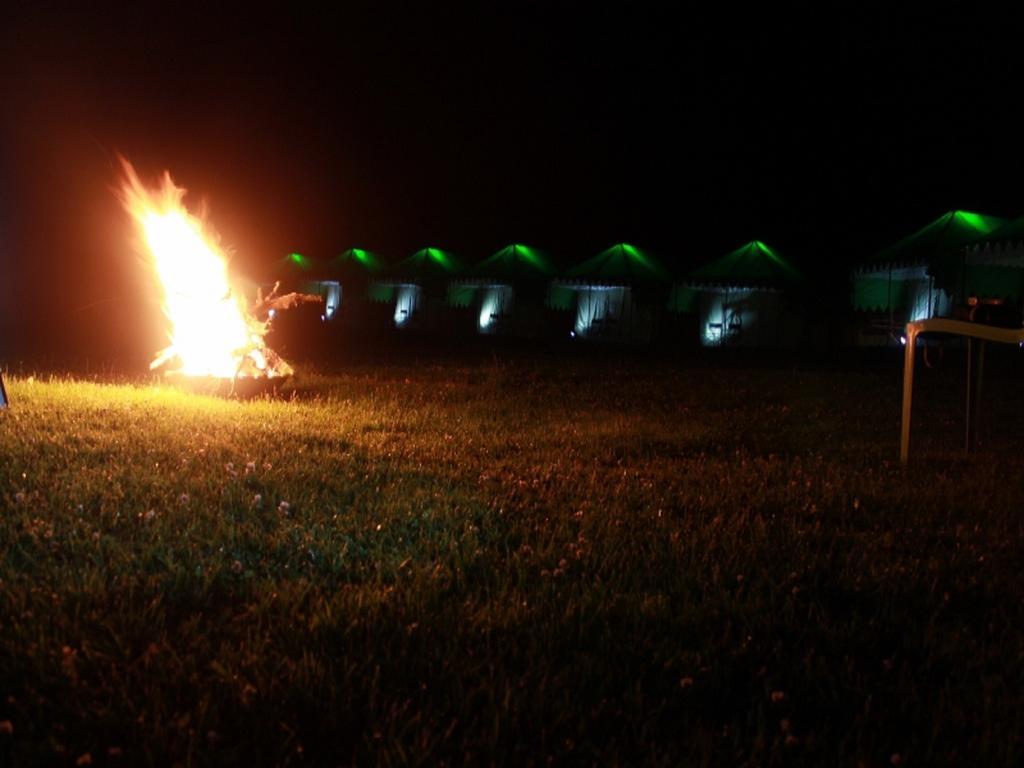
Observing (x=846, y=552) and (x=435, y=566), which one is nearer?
(x=435, y=566)

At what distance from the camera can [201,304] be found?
364 inches

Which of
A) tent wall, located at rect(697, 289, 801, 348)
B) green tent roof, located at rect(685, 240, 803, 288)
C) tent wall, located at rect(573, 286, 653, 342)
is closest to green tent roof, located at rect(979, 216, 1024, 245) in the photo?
green tent roof, located at rect(685, 240, 803, 288)

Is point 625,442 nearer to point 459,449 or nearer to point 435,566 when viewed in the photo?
point 459,449

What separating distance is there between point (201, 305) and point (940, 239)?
752 inches

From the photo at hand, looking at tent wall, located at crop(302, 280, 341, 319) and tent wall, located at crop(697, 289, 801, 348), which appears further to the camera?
tent wall, located at crop(302, 280, 341, 319)

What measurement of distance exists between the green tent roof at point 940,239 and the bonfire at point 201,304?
17.5m

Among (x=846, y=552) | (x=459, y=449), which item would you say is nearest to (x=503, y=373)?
(x=459, y=449)

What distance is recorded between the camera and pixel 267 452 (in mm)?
5781

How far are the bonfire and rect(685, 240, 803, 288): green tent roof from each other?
60.7 feet

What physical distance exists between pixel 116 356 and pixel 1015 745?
13.4 m

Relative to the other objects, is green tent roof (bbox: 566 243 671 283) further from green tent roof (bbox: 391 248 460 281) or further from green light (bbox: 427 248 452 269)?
green light (bbox: 427 248 452 269)

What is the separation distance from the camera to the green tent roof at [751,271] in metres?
25.3

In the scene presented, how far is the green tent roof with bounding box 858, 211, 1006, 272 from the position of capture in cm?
2114

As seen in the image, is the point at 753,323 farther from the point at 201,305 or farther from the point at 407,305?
the point at 201,305
